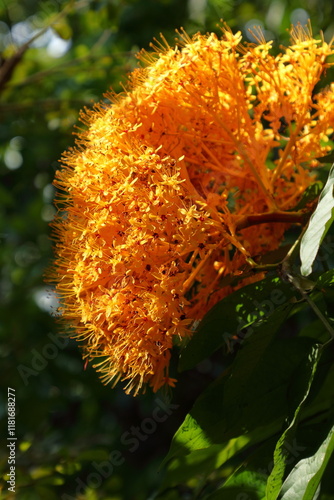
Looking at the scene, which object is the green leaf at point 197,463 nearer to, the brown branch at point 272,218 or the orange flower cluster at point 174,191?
the orange flower cluster at point 174,191

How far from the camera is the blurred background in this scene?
3217mm

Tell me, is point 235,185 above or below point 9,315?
above

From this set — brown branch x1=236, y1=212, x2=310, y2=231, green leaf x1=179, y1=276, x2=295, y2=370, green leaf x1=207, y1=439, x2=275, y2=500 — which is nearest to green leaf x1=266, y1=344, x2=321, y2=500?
green leaf x1=179, y1=276, x2=295, y2=370

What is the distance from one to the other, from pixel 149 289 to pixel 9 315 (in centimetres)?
287

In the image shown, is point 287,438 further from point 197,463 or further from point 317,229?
point 197,463

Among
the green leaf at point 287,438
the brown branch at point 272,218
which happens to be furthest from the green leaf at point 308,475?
the brown branch at point 272,218

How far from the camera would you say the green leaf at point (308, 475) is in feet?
4.24

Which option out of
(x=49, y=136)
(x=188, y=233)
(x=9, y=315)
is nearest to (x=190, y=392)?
(x=9, y=315)

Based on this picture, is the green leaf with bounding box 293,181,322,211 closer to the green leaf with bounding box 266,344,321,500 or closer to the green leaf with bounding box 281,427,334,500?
the green leaf with bounding box 266,344,321,500

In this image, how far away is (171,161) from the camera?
1731 millimetres

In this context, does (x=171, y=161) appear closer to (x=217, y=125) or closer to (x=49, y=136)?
(x=217, y=125)

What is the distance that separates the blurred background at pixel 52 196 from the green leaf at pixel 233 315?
1.35 m

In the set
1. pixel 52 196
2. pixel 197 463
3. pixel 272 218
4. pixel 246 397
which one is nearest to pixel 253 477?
pixel 246 397

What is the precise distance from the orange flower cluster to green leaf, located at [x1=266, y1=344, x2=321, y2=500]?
33 cm
